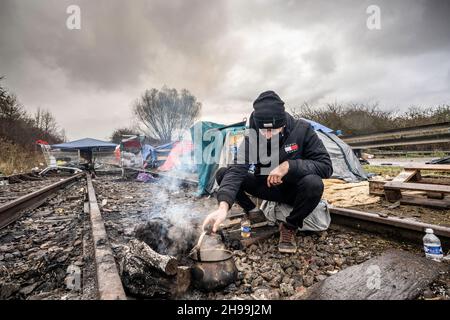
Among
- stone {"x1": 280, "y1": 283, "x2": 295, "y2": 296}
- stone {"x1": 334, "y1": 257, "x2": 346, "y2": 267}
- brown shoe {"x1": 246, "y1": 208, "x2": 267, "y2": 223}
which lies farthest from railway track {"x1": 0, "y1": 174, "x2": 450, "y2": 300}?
stone {"x1": 280, "y1": 283, "x2": 295, "y2": 296}

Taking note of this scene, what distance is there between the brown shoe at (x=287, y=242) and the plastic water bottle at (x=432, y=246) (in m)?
1.02

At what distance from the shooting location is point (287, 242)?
88.3 inches

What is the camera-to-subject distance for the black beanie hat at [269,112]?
7.43 feet

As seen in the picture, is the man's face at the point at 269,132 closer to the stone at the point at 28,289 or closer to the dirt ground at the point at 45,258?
the dirt ground at the point at 45,258

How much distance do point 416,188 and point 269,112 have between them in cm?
250

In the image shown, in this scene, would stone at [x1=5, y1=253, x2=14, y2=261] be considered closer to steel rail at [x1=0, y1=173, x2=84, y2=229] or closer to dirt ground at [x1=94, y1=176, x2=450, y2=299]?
dirt ground at [x1=94, y1=176, x2=450, y2=299]

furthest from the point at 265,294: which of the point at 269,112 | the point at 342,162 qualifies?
the point at 342,162

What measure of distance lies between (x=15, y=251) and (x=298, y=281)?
9.21 feet

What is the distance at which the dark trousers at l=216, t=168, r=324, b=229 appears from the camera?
2.19 metres

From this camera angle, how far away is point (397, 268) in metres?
1.71

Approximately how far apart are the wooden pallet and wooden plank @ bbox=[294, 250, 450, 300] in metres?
1.82

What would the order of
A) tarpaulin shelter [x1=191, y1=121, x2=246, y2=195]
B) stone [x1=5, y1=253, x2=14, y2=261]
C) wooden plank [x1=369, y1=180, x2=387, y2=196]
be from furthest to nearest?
1. tarpaulin shelter [x1=191, y1=121, x2=246, y2=195]
2. wooden plank [x1=369, y1=180, x2=387, y2=196]
3. stone [x1=5, y1=253, x2=14, y2=261]

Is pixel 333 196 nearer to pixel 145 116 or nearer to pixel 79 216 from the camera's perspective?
pixel 79 216

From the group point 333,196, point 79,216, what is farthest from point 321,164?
point 79,216
